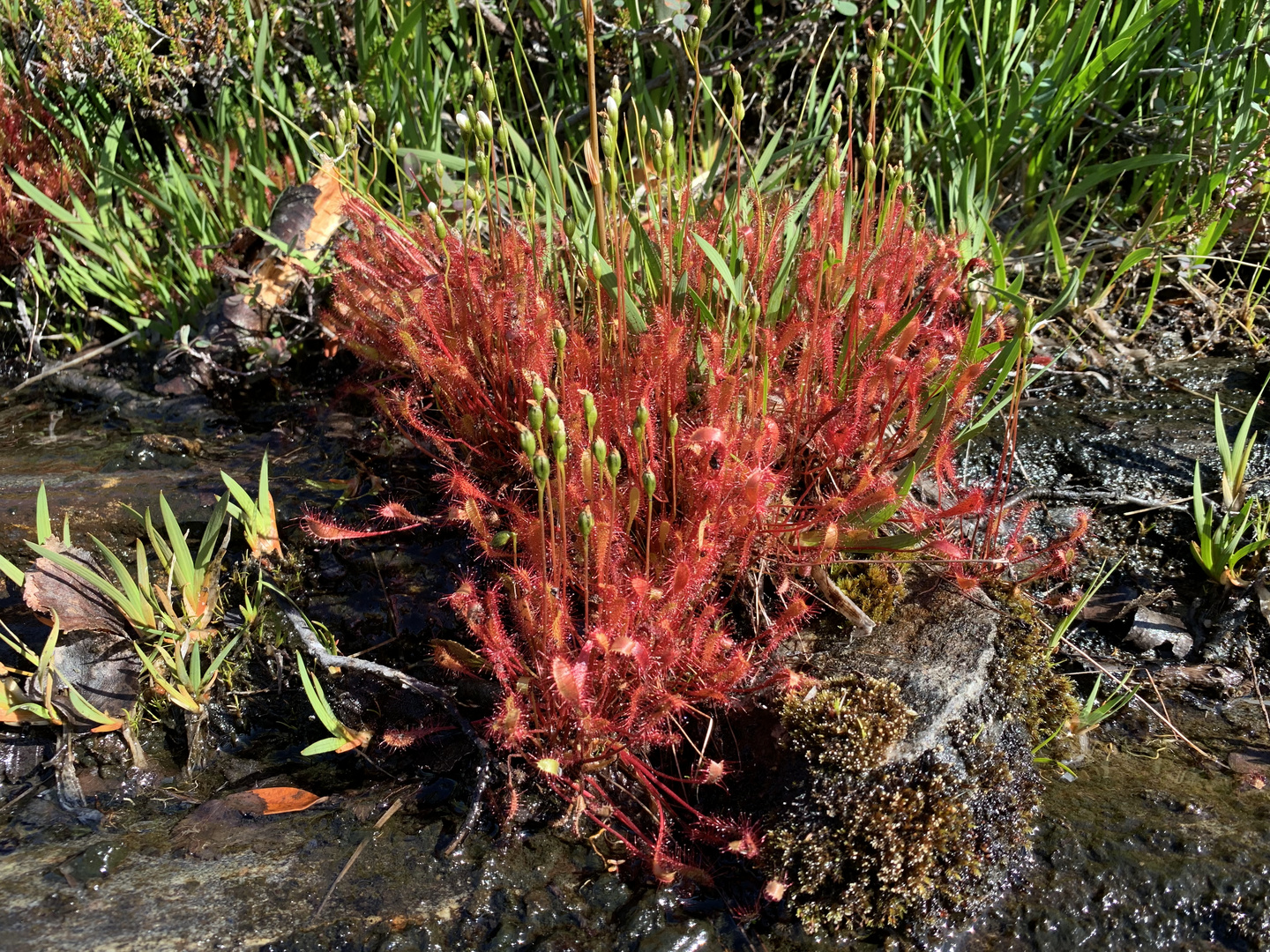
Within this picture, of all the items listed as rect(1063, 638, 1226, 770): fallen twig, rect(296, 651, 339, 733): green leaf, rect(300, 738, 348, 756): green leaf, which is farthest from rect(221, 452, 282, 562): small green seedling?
rect(1063, 638, 1226, 770): fallen twig

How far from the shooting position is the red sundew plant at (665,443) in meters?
1.98

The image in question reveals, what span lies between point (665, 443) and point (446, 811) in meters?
0.96

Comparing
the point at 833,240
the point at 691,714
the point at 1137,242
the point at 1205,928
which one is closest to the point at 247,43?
the point at 833,240

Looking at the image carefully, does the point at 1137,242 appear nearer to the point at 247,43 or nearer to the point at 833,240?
the point at 833,240

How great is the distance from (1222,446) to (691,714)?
1.63 meters

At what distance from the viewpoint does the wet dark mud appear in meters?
1.80

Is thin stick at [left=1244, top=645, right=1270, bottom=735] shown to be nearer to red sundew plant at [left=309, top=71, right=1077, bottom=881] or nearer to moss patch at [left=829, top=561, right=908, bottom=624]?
red sundew plant at [left=309, top=71, right=1077, bottom=881]

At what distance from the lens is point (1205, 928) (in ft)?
5.88

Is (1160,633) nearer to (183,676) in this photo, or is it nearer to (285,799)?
(285,799)

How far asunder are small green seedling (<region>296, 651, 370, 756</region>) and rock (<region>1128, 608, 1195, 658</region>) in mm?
2003

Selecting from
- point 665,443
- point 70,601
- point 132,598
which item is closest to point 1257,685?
point 665,443

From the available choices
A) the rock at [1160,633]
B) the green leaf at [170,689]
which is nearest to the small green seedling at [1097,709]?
the rock at [1160,633]

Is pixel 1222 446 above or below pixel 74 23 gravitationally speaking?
below

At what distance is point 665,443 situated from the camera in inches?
87.9
